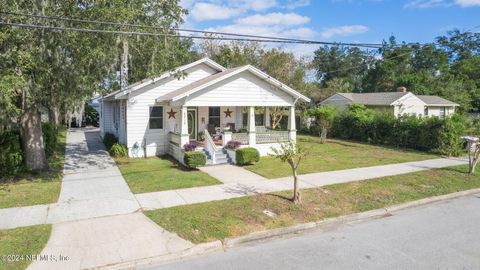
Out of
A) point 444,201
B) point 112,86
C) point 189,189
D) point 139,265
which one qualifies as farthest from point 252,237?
point 112,86

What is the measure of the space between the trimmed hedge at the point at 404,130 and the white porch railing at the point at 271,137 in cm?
751

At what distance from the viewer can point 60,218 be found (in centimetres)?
770

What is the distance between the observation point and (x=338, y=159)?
16.0m

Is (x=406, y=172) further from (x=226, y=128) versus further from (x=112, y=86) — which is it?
(x=112, y=86)

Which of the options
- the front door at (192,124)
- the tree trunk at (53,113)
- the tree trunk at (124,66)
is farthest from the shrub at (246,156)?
the tree trunk at (53,113)

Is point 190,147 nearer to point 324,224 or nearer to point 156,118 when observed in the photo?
point 156,118

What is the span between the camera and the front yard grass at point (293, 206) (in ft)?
23.9

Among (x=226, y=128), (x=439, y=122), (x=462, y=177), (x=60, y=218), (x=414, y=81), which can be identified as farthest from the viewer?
(x=414, y=81)

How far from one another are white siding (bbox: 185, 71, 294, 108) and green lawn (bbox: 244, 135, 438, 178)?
2996 mm

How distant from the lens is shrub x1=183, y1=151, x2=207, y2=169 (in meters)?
13.5

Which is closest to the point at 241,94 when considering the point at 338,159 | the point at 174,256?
the point at 338,159

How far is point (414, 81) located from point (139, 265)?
167 feet

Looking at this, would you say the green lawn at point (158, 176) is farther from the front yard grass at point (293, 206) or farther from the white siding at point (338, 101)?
the white siding at point (338, 101)

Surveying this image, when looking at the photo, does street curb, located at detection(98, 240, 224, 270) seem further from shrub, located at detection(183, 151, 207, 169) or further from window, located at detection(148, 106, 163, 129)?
window, located at detection(148, 106, 163, 129)
